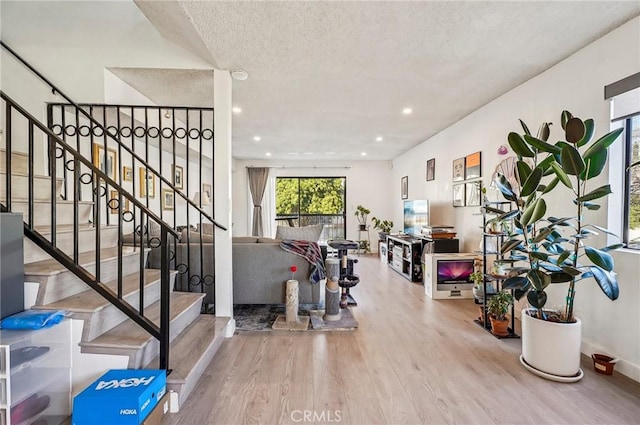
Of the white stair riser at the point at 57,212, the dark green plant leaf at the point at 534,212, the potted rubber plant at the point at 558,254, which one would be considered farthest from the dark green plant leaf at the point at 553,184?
the white stair riser at the point at 57,212

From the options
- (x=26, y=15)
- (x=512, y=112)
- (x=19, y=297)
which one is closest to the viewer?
(x=19, y=297)

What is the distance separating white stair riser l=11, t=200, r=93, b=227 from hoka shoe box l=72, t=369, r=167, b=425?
132cm

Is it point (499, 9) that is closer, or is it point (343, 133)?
point (499, 9)

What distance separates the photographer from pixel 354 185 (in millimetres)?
8078

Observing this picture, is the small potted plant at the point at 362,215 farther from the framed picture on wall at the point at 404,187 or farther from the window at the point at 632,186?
the window at the point at 632,186

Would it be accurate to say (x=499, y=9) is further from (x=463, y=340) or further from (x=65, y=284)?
(x=65, y=284)

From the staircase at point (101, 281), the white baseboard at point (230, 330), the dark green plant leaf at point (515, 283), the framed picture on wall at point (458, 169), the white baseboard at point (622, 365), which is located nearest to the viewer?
the staircase at point (101, 281)

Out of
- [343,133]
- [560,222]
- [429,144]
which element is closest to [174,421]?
[560,222]

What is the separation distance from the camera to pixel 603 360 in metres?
2.11

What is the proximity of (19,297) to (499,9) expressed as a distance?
3.35 m

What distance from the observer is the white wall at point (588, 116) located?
6.82ft

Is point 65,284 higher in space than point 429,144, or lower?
lower

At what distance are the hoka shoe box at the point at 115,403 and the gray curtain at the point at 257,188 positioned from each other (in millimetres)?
6488

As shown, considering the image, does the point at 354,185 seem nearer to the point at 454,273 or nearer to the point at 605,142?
the point at 454,273
